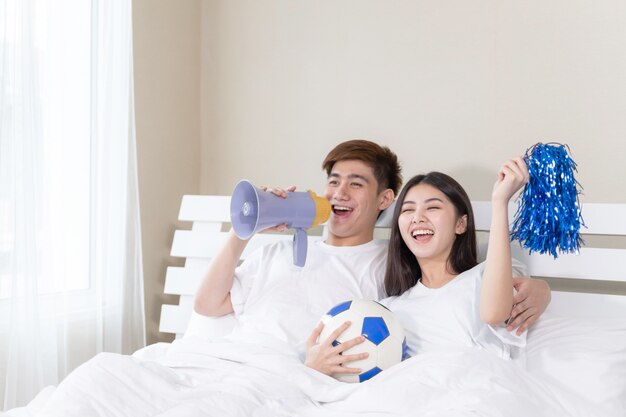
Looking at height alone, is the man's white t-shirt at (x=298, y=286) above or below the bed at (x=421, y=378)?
above

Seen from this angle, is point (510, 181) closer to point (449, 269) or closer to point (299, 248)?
point (449, 269)

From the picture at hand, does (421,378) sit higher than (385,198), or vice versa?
(385,198)

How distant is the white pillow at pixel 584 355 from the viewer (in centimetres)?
154

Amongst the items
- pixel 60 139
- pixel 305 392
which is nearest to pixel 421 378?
pixel 305 392

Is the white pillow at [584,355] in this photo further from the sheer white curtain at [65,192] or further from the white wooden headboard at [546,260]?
the sheer white curtain at [65,192]

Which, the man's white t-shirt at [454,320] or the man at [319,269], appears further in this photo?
the man at [319,269]

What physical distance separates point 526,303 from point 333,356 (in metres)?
0.53

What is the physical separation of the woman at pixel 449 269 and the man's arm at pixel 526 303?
34 millimetres

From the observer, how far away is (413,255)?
1.92 m

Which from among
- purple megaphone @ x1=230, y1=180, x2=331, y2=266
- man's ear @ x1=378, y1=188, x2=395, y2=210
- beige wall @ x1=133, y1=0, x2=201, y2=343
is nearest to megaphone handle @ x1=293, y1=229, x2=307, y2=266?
purple megaphone @ x1=230, y1=180, x2=331, y2=266

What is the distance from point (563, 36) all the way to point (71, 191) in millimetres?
1790

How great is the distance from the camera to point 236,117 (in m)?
2.88

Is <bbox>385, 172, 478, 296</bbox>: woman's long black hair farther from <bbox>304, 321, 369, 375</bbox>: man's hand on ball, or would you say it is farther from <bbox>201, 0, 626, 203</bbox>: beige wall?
<bbox>201, 0, 626, 203</bbox>: beige wall

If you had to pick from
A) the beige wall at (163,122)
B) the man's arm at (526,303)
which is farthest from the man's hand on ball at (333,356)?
the beige wall at (163,122)
